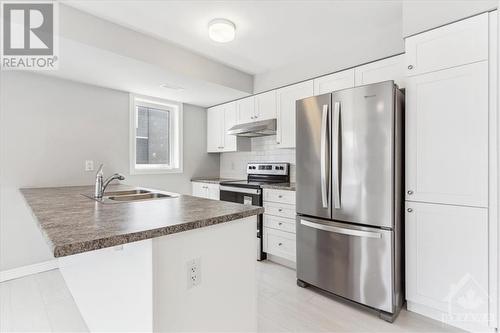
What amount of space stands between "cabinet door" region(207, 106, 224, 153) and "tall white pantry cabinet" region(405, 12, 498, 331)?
2.79 meters

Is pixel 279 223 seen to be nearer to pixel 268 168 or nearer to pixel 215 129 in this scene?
pixel 268 168

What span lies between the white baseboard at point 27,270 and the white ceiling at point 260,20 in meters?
2.64

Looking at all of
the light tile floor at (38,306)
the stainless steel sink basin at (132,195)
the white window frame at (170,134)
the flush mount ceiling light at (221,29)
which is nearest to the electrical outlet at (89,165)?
the white window frame at (170,134)

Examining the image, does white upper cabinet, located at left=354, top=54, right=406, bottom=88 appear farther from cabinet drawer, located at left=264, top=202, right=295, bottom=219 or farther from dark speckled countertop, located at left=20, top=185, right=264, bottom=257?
dark speckled countertop, located at left=20, top=185, right=264, bottom=257

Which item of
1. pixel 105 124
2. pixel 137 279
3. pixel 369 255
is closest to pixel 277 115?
pixel 369 255

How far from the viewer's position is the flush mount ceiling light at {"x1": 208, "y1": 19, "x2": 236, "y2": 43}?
2.19m

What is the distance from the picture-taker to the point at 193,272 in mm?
1139

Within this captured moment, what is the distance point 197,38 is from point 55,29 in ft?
3.82

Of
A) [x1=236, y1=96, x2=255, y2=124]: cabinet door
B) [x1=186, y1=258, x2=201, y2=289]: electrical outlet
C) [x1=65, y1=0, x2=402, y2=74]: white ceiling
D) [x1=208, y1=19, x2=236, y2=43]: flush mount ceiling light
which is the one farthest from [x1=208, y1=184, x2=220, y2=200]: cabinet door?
[x1=186, y1=258, x2=201, y2=289]: electrical outlet

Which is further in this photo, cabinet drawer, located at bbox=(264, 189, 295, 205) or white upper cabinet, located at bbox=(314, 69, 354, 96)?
cabinet drawer, located at bbox=(264, 189, 295, 205)

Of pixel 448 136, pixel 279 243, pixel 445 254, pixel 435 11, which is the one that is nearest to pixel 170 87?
pixel 279 243

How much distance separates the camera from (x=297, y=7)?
2.08m

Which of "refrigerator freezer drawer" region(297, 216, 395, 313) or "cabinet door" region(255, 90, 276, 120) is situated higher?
"cabinet door" region(255, 90, 276, 120)

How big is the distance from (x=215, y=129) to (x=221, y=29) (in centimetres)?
219
